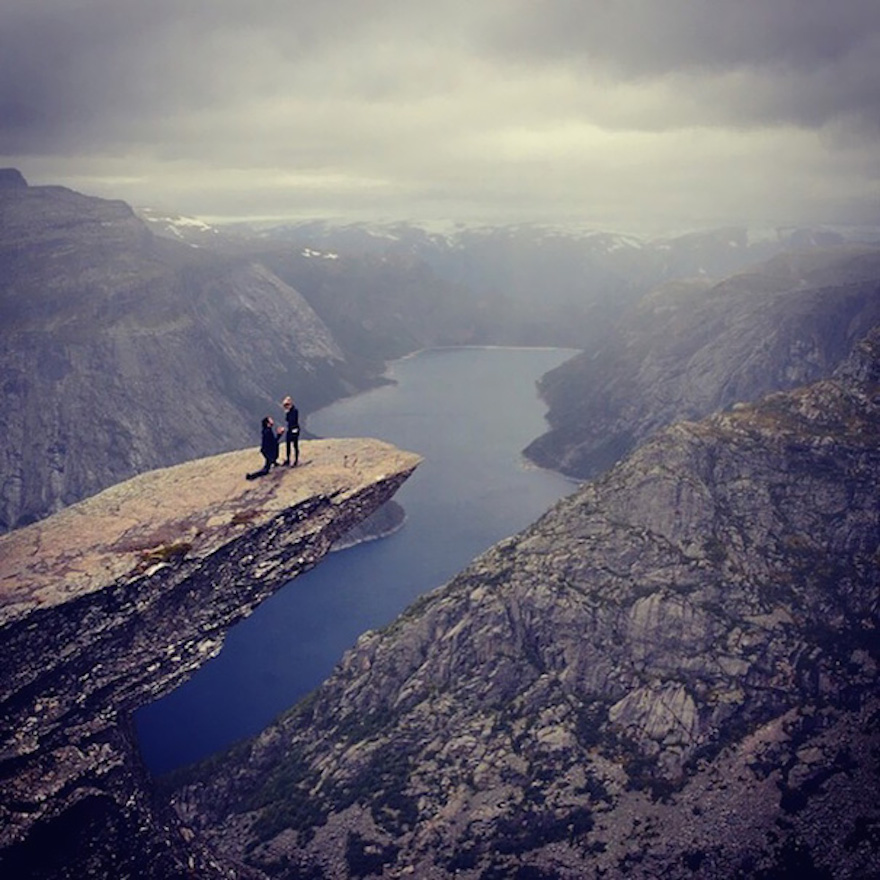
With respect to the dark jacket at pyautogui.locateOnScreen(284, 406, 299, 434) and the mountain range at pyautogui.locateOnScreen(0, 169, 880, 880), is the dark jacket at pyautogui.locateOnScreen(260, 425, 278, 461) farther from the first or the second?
the mountain range at pyautogui.locateOnScreen(0, 169, 880, 880)

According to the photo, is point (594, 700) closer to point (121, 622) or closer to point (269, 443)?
point (269, 443)

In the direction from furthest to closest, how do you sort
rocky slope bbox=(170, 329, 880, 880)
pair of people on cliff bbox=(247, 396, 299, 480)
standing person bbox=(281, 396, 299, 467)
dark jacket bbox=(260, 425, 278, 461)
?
rocky slope bbox=(170, 329, 880, 880), dark jacket bbox=(260, 425, 278, 461), pair of people on cliff bbox=(247, 396, 299, 480), standing person bbox=(281, 396, 299, 467)

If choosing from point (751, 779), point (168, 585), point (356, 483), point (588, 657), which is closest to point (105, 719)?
point (168, 585)

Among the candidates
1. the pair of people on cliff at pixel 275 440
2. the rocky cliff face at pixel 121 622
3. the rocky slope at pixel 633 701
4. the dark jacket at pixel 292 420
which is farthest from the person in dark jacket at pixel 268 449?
the rocky slope at pixel 633 701

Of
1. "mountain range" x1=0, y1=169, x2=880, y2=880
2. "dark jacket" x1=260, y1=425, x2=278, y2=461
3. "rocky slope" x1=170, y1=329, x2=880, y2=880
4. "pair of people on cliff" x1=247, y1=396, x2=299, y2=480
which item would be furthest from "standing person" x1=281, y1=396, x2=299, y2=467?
"rocky slope" x1=170, y1=329, x2=880, y2=880

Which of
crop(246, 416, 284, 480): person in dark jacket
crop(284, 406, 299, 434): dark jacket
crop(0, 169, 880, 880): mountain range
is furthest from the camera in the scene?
crop(246, 416, 284, 480): person in dark jacket

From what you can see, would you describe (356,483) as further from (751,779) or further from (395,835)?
(751,779)

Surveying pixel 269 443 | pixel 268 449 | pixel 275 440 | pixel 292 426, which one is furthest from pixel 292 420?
pixel 268 449

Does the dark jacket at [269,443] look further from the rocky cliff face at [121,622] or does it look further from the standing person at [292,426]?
the rocky cliff face at [121,622]

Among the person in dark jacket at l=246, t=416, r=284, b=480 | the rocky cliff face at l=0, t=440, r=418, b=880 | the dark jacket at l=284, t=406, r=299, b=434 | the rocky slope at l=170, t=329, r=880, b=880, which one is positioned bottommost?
the rocky slope at l=170, t=329, r=880, b=880
